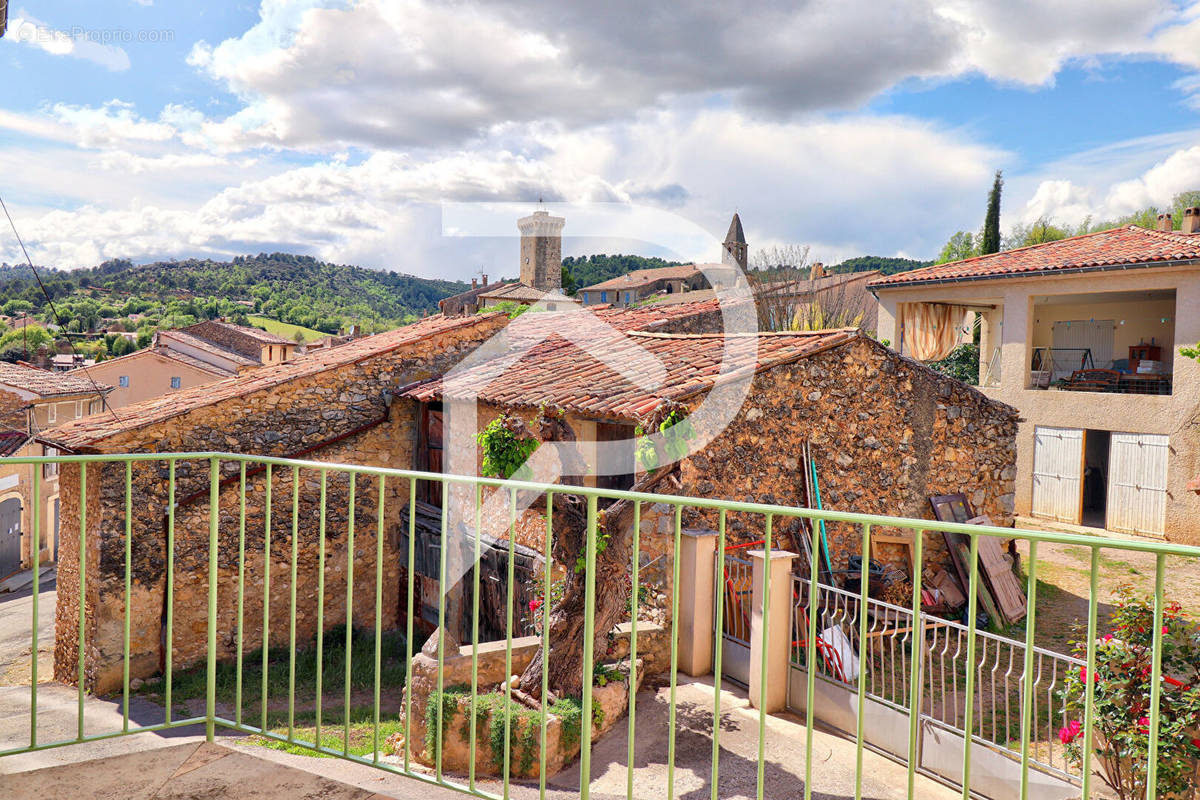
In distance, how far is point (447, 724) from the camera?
21.6 feet

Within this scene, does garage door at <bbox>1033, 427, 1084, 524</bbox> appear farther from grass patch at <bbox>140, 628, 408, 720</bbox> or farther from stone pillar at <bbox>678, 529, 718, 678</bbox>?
grass patch at <bbox>140, 628, 408, 720</bbox>

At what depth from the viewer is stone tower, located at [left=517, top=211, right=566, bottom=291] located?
221 ft

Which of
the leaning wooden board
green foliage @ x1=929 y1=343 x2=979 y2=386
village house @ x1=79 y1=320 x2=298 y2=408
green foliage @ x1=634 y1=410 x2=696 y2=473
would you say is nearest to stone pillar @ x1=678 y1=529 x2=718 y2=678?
green foliage @ x1=634 y1=410 x2=696 y2=473

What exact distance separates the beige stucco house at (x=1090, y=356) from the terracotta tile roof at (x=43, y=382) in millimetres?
21974

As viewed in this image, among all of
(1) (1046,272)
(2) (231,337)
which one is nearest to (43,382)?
(2) (231,337)

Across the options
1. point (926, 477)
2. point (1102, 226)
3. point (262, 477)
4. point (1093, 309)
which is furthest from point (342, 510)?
point (1102, 226)

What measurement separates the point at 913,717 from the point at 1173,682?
312 cm

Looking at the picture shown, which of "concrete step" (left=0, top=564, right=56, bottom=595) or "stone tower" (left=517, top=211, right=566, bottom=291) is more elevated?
"stone tower" (left=517, top=211, right=566, bottom=291)

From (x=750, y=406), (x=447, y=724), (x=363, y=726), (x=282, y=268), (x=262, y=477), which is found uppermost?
(x=282, y=268)

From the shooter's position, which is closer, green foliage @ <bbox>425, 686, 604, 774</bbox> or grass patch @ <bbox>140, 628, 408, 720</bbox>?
green foliage @ <bbox>425, 686, 604, 774</bbox>

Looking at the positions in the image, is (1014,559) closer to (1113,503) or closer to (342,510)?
(1113,503)

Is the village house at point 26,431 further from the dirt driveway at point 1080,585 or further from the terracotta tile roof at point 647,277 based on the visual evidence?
the terracotta tile roof at point 647,277

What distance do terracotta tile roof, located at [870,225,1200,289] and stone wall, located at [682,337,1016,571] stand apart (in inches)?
229

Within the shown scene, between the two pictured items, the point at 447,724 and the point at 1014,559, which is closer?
the point at 447,724
